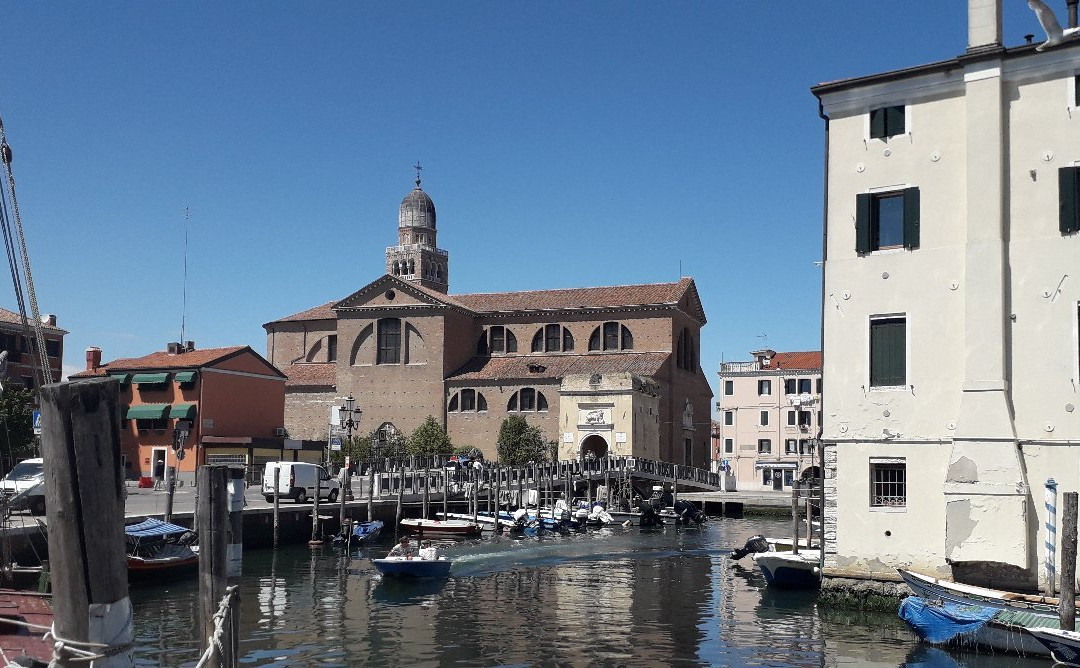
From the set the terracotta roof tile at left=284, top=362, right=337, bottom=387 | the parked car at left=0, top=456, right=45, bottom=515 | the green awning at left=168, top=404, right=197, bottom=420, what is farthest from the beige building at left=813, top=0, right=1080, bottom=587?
the terracotta roof tile at left=284, top=362, right=337, bottom=387

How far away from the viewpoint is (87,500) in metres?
6.97

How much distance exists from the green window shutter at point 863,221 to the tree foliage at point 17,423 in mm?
36183

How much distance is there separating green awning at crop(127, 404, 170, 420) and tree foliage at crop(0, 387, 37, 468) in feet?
22.5

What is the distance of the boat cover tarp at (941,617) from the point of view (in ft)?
55.0

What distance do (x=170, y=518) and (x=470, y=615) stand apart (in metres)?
10.1

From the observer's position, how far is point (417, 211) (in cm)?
10694

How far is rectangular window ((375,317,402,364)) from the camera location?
65.6 meters

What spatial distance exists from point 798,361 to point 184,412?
125 ft

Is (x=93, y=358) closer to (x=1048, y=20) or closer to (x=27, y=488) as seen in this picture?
(x=27, y=488)

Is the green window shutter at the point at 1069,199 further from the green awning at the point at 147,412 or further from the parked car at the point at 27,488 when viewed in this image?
the green awning at the point at 147,412

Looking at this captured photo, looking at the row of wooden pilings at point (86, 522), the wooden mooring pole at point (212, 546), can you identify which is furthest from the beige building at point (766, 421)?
the row of wooden pilings at point (86, 522)

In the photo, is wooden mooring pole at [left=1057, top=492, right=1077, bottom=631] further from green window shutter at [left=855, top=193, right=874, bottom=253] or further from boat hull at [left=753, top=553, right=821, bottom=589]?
boat hull at [left=753, top=553, right=821, bottom=589]

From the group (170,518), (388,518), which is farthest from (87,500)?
(388,518)

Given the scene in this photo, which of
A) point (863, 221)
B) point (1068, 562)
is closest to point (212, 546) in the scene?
point (1068, 562)
